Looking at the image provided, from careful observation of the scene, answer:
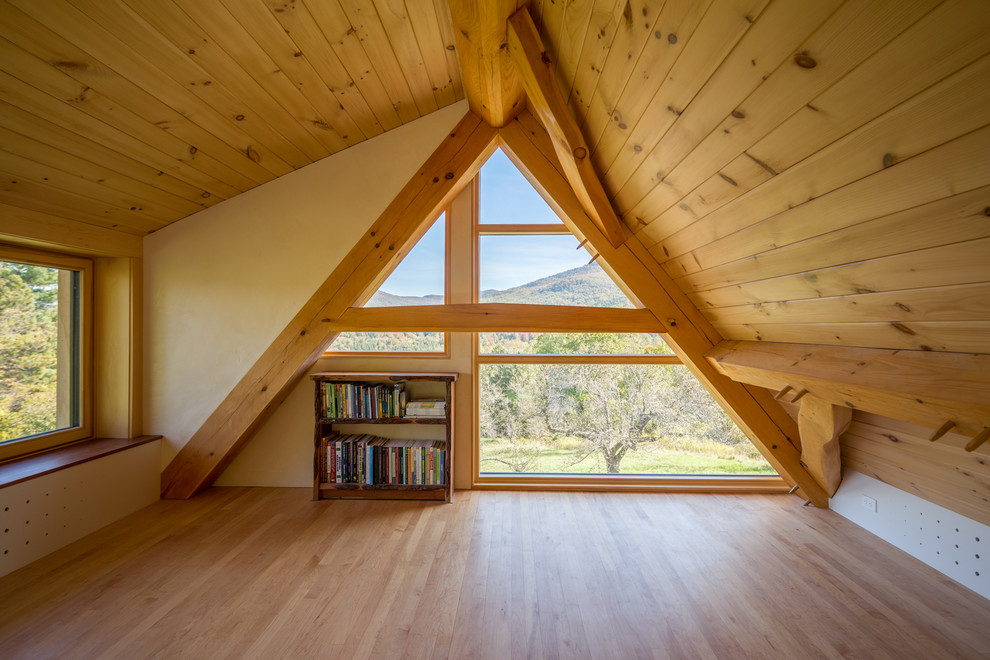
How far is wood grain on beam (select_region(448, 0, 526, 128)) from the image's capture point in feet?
6.34

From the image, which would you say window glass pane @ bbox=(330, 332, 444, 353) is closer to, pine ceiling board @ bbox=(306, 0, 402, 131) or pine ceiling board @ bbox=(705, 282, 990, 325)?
pine ceiling board @ bbox=(306, 0, 402, 131)

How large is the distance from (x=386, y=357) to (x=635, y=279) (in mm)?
2085

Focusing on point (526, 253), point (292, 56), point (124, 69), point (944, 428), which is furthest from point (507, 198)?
point (944, 428)

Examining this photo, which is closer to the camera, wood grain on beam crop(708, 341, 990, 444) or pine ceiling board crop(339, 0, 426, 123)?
wood grain on beam crop(708, 341, 990, 444)

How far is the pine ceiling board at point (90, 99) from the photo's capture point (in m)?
1.61

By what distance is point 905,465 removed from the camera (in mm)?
2578

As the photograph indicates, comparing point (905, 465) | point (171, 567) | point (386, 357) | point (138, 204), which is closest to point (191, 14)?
point (138, 204)

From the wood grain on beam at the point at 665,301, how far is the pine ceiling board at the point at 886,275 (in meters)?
0.71

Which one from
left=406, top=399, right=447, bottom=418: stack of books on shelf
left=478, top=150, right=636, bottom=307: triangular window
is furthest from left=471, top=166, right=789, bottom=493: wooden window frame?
left=406, top=399, right=447, bottom=418: stack of books on shelf

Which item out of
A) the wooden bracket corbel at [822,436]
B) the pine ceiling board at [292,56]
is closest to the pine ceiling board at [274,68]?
the pine ceiling board at [292,56]

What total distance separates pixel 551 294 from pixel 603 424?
1177 millimetres

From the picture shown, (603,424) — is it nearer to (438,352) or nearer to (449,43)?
(438,352)

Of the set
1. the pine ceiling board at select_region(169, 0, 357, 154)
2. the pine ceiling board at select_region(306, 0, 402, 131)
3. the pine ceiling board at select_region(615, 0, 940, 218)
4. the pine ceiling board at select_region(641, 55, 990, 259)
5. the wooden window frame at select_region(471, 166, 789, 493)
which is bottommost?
the wooden window frame at select_region(471, 166, 789, 493)

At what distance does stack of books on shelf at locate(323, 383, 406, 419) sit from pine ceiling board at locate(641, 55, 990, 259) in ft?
8.48
